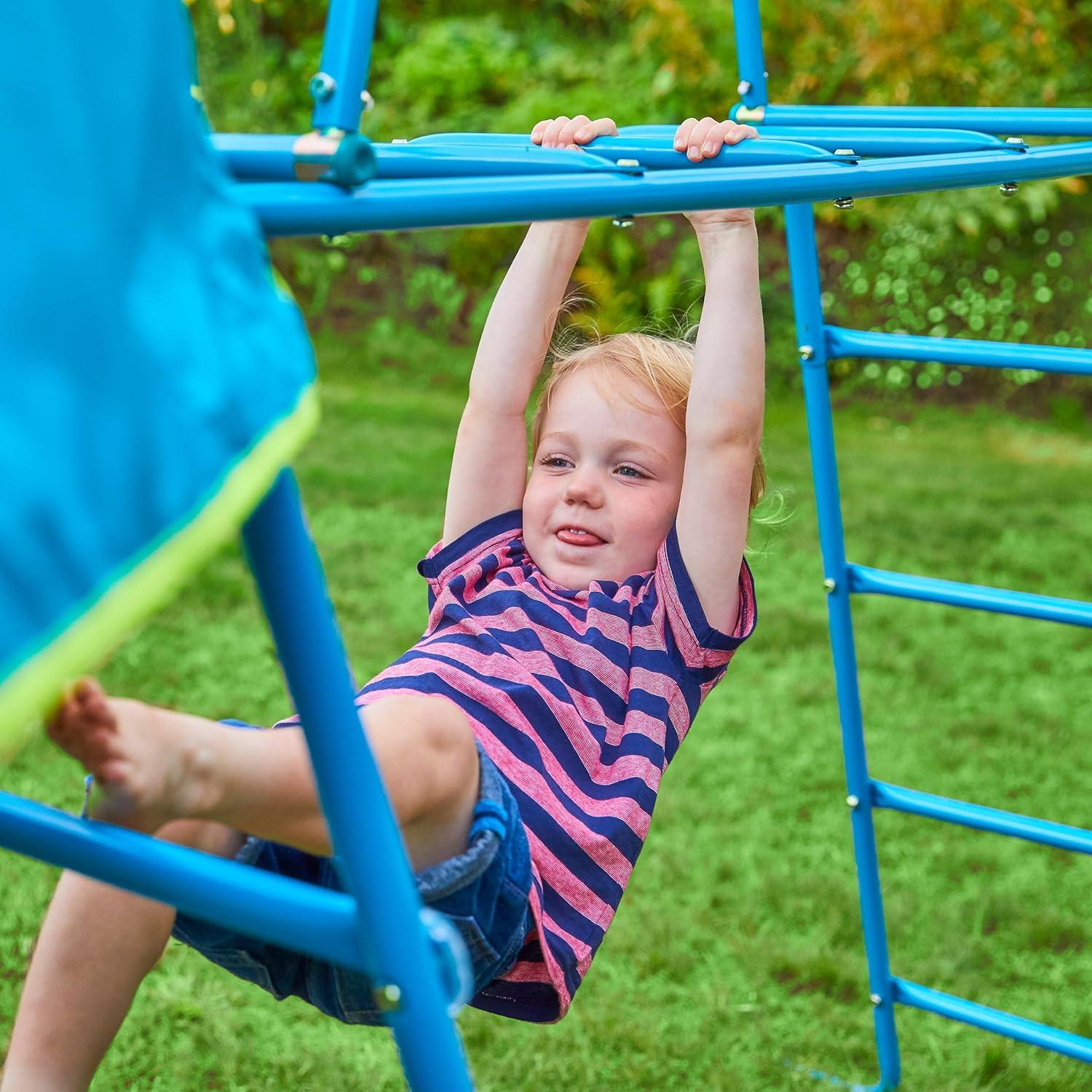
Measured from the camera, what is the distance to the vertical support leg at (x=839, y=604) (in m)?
2.31

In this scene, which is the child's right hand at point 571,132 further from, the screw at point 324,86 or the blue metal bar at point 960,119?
the screw at point 324,86

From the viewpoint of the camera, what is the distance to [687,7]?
677 cm

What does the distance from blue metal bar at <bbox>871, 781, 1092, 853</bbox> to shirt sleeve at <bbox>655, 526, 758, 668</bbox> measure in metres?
0.69

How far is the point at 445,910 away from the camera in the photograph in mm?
1395

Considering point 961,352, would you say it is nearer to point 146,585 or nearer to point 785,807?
point 785,807

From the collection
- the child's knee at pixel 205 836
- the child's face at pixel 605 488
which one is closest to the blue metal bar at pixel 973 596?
the child's face at pixel 605 488

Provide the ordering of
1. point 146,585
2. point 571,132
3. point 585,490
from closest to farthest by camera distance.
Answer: point 146,585
point 571,132
point 585,490

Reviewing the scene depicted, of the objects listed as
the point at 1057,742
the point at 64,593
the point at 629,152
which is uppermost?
the point at 1057,742

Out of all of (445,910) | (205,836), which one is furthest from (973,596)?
(205,836)

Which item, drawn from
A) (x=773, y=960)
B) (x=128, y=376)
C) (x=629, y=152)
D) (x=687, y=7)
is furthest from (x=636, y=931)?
(x=687, y=7)

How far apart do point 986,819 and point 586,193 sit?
1.68 metres

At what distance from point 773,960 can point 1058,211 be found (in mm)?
4517

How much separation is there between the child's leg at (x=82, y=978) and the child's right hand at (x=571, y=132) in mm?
923

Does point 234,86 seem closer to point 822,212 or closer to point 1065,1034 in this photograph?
point 822,212
